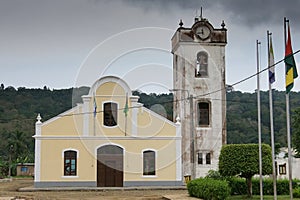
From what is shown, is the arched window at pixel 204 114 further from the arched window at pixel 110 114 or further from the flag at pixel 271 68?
the flag at pixel 271 68

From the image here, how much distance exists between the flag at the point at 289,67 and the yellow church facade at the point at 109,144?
16.8m

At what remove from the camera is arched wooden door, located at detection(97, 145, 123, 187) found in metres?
31.5

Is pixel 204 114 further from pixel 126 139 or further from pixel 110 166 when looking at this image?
pixel 110 166

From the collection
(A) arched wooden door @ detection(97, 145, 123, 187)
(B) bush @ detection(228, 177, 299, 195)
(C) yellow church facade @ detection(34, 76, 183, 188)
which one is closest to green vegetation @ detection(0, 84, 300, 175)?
(C) yellow church facade @ detection(34, 76, 183, 188)

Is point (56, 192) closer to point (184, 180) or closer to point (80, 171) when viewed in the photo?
point (80, 171)

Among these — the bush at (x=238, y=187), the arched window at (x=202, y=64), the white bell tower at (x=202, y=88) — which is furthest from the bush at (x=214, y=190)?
the arched window at (x=202, y=64)

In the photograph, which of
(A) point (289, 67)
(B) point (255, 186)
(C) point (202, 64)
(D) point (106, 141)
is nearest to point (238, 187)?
(B) point (255, 186)

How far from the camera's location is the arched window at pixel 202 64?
33.8 m

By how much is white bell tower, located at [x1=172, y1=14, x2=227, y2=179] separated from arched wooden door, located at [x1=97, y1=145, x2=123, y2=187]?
4.05m

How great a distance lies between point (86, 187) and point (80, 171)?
1107 mm

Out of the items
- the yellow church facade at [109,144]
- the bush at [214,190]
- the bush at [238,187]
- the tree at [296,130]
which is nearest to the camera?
the bush at [214,190]

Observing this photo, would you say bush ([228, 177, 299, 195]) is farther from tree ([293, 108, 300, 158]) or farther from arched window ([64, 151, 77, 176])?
tree ([293, 108, 300, 158])

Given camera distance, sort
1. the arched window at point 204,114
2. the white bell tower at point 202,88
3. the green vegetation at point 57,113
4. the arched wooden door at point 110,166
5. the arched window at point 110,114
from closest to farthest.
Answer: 1. the arched wooden door at point 110,166
2. the arched window at point 110,114
3. the white bell tower at point 202,88
4. the arched window at point 204,114
5. the green vegetation at point 57,113

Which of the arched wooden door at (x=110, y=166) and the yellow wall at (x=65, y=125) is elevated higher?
the yellow wall at (x=65, y=125)
